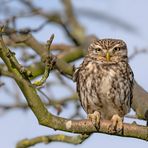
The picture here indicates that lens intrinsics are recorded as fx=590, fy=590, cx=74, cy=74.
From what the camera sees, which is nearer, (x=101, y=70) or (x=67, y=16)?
(x=101, y=70)

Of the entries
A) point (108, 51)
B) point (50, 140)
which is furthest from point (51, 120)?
point (108, 51)

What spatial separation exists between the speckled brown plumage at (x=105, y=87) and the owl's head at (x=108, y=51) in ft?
0.34

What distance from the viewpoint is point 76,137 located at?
212 inches

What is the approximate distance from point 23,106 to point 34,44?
1.48 m

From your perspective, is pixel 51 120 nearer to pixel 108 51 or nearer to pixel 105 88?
pixel 105 88

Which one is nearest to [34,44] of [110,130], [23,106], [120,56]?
[120,56]

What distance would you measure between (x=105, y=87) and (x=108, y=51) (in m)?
0.69

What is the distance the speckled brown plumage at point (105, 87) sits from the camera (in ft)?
16.9

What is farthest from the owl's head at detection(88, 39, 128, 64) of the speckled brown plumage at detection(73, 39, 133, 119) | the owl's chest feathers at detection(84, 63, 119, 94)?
the owl's chest feathers at detection(84, 63, 119, 94)

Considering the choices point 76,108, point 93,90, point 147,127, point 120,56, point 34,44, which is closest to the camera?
point 147,127

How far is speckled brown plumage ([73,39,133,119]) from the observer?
203 inches

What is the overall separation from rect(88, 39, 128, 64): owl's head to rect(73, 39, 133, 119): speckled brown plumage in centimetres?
10

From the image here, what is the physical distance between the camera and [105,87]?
5.15m

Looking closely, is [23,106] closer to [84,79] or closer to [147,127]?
[84,79]
